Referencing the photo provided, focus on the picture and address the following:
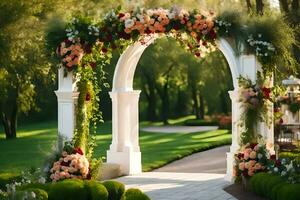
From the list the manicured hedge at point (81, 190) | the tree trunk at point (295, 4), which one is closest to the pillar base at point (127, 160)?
the manicured hedge at point (81, 190)

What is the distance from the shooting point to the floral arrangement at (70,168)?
39.7 ft

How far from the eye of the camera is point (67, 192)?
30.5ft

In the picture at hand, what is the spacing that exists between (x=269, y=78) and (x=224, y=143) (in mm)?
12663

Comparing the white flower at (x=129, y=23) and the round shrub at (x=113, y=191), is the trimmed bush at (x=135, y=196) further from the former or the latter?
the white flower at (x=129, y=23)

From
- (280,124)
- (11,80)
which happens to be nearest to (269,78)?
(280,124)

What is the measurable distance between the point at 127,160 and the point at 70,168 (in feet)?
13.2

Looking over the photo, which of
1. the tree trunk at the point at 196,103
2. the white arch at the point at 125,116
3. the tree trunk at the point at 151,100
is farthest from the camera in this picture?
the tree trunk at the point at 196,103

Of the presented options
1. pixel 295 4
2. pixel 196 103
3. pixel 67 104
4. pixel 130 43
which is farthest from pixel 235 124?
pixel 196 103

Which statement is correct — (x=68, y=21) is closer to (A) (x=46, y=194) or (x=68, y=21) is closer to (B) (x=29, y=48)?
(A) (x=46, y=194)

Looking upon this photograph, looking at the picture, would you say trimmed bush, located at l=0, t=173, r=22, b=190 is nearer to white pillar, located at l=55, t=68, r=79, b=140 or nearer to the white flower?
white pillar, located at l=55, t=68, r=79, b=140

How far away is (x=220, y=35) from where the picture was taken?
42.3 ft

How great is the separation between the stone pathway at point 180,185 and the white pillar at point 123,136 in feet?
1.54

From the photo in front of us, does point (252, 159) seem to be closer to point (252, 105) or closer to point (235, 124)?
point (252, 105)

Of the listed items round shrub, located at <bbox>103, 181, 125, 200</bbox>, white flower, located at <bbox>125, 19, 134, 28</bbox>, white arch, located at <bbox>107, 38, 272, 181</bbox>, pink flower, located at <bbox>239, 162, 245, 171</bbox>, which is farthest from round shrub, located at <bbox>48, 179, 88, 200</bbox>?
white arch, located at <bbox>107, 38, 272, 181</bbox>
